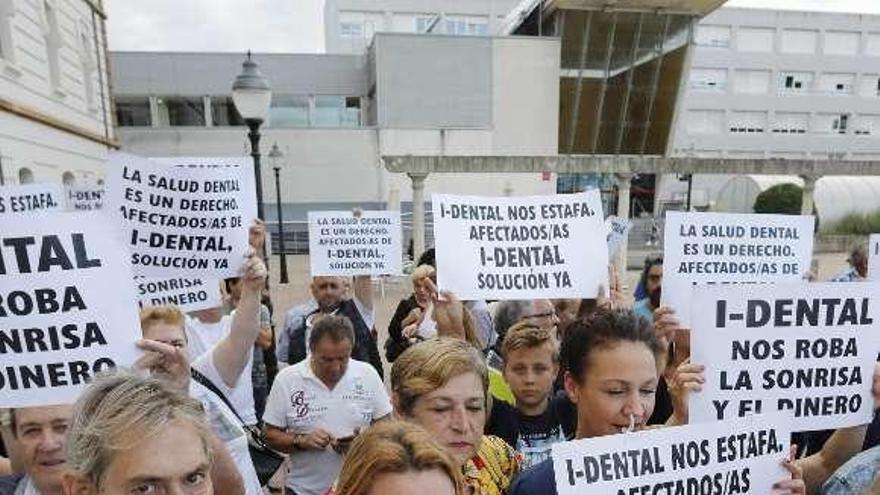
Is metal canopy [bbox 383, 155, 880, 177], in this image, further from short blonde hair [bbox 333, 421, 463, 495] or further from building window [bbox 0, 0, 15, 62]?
short blonde hair [bbox 333, 421, 463, 495]

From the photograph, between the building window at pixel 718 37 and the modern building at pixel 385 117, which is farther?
the building window at pixel 718 37

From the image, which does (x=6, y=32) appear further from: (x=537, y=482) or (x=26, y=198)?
(x=537, y=482)

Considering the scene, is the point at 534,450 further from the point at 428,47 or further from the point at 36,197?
the point at 428,47

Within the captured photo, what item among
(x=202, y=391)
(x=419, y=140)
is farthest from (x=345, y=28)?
(x=202, y=391)

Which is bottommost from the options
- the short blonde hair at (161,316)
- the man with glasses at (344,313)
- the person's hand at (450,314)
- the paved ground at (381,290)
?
the paved ground at (381,290)

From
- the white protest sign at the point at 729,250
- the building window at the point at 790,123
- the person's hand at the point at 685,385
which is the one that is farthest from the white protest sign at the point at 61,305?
the building window at the point at 790,123

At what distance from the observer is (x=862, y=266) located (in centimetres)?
517

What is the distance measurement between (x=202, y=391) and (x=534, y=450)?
1.42 m

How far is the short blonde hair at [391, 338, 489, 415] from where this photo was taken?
82.1 inches

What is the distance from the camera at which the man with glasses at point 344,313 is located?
14.9ft

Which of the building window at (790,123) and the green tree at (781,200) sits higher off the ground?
the building window at (790,123)

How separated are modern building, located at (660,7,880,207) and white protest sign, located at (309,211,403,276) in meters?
46.0

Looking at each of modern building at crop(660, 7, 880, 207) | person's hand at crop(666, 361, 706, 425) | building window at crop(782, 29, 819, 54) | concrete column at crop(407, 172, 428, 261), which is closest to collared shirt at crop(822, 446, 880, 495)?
person's hand at crop(666, 361, 706, 425)

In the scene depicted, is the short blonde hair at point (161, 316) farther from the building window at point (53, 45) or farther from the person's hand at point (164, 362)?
the building window at point (53, 45)
